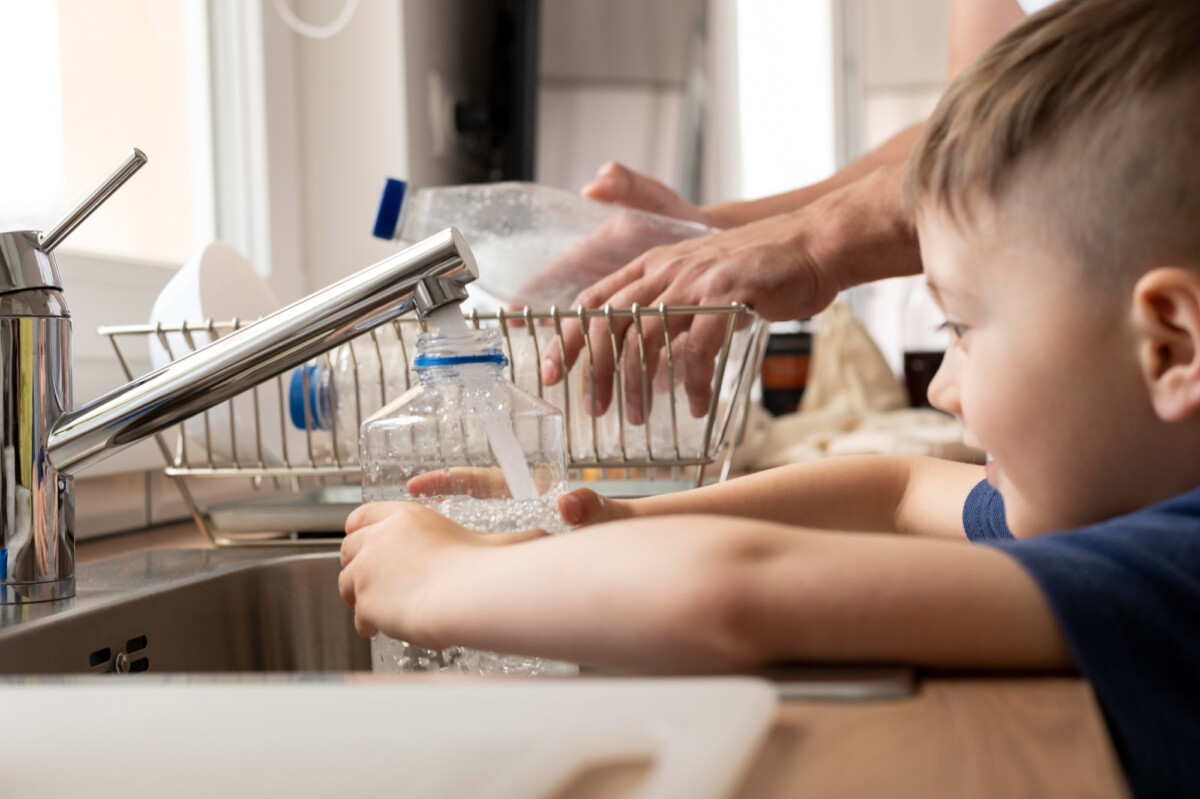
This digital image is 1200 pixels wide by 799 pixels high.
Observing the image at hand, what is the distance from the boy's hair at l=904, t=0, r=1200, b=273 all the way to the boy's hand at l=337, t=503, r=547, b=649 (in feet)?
0.91

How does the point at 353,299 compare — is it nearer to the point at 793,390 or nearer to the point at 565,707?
the point at 565,707

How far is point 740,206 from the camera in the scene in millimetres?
1240

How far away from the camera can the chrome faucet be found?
0.62 metres

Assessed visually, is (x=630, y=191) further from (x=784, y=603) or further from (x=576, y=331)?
(x=784, y=603)

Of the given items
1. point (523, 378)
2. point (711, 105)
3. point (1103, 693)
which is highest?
point (711, 105)

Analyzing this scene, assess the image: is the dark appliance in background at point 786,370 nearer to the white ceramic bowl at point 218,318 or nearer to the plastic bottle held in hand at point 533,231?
the plastic bottle held in hand at point 533,231

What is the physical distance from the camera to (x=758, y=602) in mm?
365

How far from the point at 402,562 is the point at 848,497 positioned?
37cm

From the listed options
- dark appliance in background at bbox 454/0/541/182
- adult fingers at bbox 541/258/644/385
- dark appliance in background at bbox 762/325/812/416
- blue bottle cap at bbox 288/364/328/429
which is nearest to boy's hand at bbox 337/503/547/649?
adult fingers at bbox 541/258/644/385

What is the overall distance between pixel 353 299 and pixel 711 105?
2.19 metres

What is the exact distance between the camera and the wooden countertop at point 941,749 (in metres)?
0.28

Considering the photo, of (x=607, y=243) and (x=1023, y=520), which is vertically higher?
(x=607, y=243)

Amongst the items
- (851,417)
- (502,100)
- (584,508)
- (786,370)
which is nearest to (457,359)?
(584,508)

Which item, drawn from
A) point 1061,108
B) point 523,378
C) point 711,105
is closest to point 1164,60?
point 1061,108
